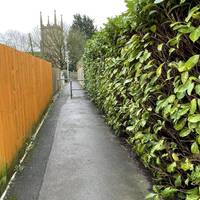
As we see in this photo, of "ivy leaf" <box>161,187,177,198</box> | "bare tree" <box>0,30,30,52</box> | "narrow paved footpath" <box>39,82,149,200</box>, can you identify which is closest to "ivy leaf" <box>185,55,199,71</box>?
"ivy leaf" <box>161,187,177,198</box>

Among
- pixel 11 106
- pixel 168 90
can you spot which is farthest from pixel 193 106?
pixel 11 106

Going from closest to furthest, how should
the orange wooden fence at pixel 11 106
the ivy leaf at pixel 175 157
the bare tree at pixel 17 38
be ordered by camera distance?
the ivy leaf at pixel 175 157, the orange wooden fence at pixel 11 106, the bare tree at pixel 17 38

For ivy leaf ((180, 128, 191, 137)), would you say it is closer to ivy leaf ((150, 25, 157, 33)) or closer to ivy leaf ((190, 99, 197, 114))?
ivy leaf ((190, 99, 197, 114))

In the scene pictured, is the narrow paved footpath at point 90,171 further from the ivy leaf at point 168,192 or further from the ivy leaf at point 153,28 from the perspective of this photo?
the ivy leaf at point 153,28

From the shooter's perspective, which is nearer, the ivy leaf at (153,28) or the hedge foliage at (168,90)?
the hedge foliage at (168,90)

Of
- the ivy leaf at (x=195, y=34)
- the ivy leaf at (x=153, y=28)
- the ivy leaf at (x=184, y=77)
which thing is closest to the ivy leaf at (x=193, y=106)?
the ivy leaf at (x=184, y=77)

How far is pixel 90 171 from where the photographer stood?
14.8ft

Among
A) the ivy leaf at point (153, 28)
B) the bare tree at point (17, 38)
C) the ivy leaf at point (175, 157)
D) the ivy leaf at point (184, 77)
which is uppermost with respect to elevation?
the bare tree at point (17, 38)

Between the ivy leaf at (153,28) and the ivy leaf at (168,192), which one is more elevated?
the ivy leaf at (153,28)

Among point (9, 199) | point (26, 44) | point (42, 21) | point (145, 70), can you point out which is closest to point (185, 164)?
point (145, 70)

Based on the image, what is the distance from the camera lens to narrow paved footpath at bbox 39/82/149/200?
3.77 m

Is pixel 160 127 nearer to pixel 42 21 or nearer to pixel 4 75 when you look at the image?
pixel 4 75

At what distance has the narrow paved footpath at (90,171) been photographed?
3773 mm

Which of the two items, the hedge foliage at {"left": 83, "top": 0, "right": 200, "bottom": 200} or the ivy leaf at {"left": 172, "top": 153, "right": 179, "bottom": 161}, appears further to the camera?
the ivy leaf at {"left": 172, "top": 153, "right": 179, "bottom": 161}
